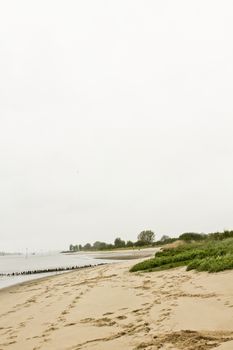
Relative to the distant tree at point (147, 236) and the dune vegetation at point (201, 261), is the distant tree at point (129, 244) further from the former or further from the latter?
the dune vegetation at point (201, 261)

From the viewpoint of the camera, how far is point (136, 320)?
831 centimetres

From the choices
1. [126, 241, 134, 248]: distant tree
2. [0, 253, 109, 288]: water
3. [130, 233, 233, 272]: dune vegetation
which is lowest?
[0, 253, 109, 288]: water

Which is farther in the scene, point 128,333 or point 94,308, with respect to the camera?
point 94,308

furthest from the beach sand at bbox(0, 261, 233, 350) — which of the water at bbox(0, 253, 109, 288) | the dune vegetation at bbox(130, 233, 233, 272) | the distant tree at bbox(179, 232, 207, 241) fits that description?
the distant tree at bbox(179, 232, 207, 241)

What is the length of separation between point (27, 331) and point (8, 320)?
257 centimetres

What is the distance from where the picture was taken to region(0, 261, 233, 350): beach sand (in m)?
6.45

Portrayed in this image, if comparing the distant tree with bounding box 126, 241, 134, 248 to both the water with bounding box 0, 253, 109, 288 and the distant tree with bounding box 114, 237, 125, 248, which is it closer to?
the distant tree with bounding box 114, 237, 125, 248

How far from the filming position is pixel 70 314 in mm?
10688

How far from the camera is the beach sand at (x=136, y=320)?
6.45m

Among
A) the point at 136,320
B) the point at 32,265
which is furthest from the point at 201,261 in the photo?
the point at 32,265

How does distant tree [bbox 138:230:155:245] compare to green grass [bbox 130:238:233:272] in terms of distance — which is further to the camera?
distant tree [bbox 138:230:155:245]

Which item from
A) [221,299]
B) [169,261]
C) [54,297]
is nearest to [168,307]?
[221,299]

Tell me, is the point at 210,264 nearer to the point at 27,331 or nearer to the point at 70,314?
the point at 70,314

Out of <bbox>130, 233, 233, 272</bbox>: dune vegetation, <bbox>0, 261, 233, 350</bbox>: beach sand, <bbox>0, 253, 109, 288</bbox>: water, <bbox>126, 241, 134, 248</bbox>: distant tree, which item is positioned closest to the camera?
<bbox>0, 261, 233, 350</bbox>: beach sand
